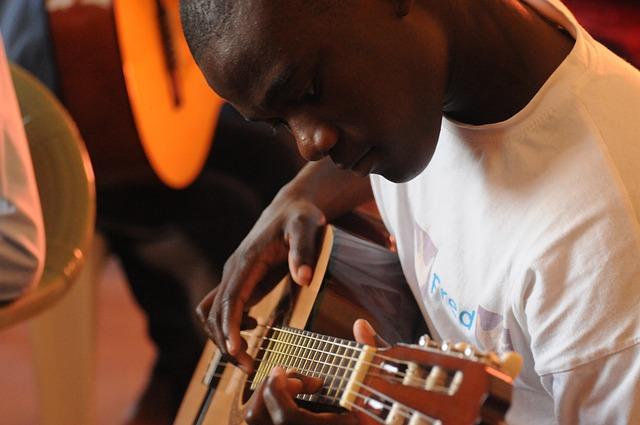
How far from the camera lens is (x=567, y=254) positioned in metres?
0.77

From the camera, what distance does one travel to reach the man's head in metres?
0.76

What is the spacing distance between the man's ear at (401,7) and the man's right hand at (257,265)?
0.36 m

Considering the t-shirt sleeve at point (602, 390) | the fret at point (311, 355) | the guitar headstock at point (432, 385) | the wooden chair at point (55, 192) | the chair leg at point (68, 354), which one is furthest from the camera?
the chair leg at point (68, 354)

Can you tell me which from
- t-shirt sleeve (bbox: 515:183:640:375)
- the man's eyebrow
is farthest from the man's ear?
t-shirt sleeve (bbox: 515:183:640:375)

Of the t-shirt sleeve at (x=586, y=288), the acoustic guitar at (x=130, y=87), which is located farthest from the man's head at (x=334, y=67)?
the acoustic guitar at (x=130, y=87)

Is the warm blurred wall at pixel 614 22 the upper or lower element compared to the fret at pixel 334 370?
upper

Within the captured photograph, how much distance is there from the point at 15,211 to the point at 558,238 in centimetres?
63

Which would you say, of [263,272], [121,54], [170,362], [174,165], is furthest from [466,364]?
[170,362]

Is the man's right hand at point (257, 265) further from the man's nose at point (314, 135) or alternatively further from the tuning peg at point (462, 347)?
the tuning peg at point (462, 347)

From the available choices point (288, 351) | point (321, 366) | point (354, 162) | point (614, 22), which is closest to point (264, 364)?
point (288, 351)

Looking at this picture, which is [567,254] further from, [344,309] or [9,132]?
[9,132]

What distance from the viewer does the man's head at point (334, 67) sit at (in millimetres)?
765

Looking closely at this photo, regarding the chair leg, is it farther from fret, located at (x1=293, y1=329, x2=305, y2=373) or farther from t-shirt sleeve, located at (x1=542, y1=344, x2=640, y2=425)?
t-shirt sleeve, located at (x1=542, y1=344, x2=640, y2=425)

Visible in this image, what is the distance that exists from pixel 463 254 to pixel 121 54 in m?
0.83
